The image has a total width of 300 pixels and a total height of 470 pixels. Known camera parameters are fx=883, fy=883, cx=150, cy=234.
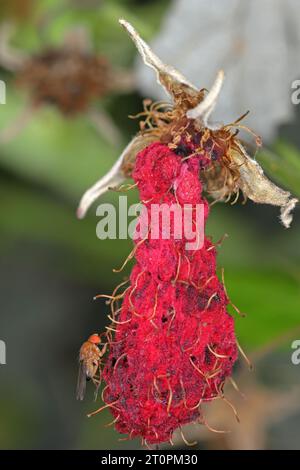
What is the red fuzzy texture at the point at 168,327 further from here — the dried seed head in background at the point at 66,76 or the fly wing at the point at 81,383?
the dried seed head in background at the point at 66,76

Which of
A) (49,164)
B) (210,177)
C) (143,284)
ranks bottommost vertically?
(143,284)

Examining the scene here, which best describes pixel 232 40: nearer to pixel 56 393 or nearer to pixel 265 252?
pixel 265 252

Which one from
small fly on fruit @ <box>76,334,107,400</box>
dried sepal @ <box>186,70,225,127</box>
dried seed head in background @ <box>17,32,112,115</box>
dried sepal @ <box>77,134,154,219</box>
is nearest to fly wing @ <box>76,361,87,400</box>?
small fly on fruit @ <box>76,334,107,400</box>

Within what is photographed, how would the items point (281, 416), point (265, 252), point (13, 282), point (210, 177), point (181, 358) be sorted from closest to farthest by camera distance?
point (181, 358), point (210, 177), point (281, 416), point (265, 252), point (13, 282)

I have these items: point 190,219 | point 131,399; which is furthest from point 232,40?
point 131,399

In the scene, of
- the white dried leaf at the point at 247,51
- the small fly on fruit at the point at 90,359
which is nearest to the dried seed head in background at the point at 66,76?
the white dried leaf at the point at 247,51

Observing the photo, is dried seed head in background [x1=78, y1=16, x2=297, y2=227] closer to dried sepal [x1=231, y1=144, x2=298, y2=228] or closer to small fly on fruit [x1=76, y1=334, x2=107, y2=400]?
dried sepal [x1=231, y1=144, x2=298, y2=228]

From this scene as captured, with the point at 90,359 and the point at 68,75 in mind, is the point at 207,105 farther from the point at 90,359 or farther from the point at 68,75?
the point at 68,75
